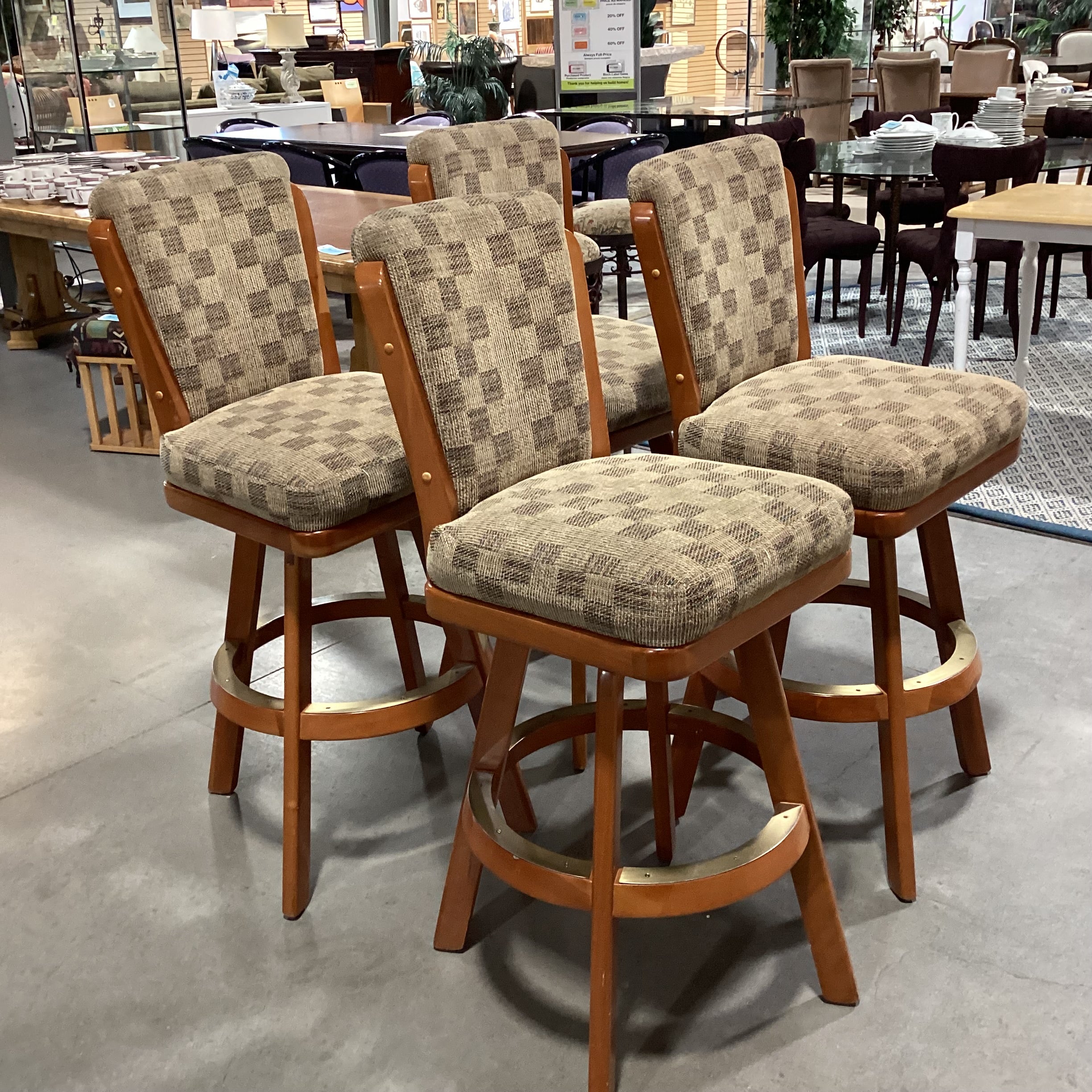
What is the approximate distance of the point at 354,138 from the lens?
661cm

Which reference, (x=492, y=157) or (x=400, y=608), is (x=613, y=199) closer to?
(x=492, y=157)

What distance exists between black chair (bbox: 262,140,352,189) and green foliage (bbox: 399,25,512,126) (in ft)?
11.3

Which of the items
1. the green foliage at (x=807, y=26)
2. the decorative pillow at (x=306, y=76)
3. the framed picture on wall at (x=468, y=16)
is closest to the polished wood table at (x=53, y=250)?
the green foliage at (x=807, y=26)

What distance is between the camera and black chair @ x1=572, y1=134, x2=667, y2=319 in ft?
14.9

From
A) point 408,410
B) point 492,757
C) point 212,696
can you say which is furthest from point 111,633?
point 408,410

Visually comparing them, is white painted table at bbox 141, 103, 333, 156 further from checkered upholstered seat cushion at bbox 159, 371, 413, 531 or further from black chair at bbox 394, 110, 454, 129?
checkered upholstered seat cushion at bbox 159, 371, 413, 531

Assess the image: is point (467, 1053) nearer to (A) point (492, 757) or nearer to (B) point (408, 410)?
(A) point (492, 757)

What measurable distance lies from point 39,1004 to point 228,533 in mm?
1897

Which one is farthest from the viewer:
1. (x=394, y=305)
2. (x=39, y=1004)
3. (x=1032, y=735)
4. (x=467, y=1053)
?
(x=1032, y=735)

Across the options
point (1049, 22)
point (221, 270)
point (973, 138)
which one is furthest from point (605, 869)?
point (1049, 22)

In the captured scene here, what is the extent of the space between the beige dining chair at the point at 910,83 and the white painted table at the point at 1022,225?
6.02 meters

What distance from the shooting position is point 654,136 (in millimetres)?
5918

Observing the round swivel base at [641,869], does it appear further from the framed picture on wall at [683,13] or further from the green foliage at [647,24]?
the framed picture on wall at [683,13]

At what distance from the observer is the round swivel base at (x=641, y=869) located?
146cm
